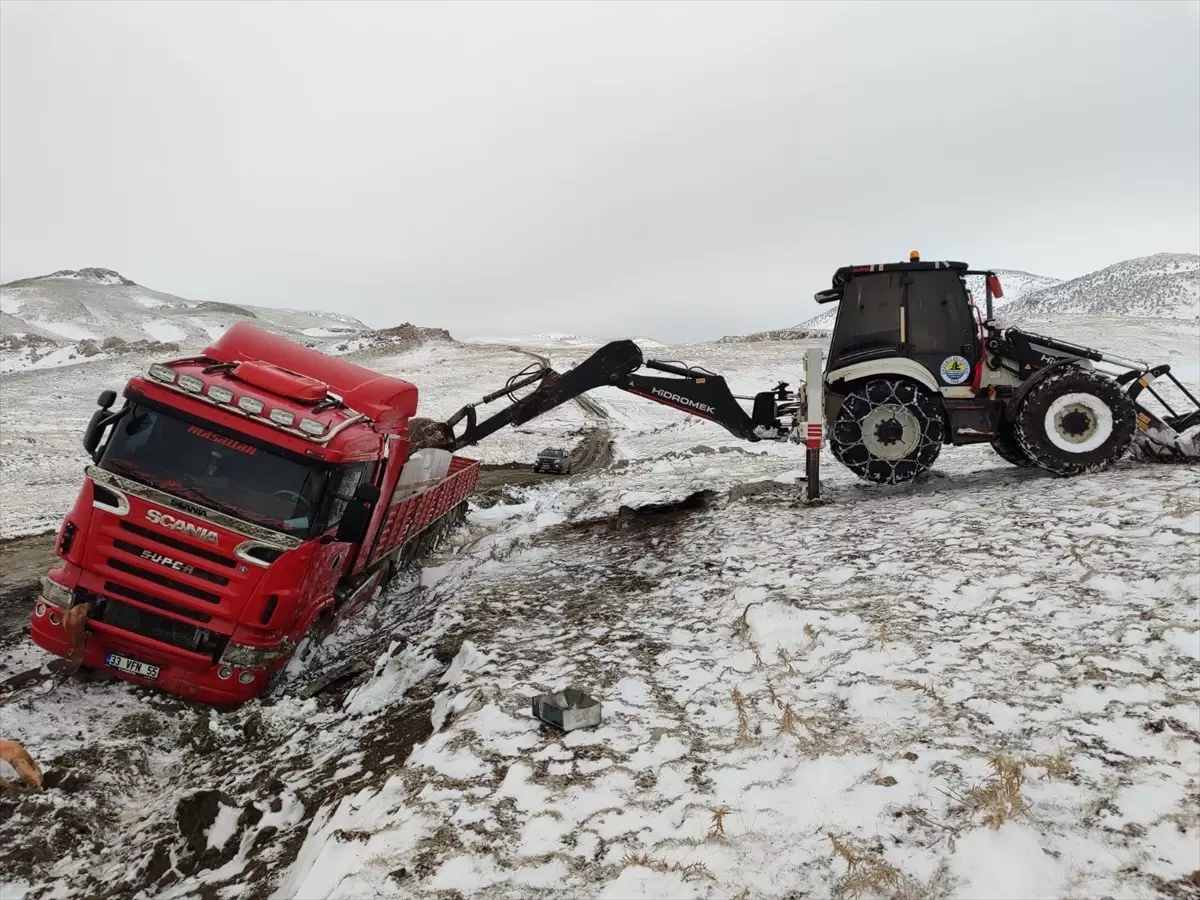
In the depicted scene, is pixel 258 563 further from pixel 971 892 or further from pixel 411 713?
pixel 971 892

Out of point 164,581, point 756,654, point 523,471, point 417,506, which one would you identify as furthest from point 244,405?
point 523,471

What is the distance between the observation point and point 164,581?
5918mm

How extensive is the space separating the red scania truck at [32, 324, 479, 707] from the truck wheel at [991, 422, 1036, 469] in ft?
26.8

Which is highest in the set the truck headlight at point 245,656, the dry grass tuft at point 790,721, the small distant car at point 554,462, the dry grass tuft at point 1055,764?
the dry grass tuft at point 1055,764

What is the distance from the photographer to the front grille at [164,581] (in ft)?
19.3

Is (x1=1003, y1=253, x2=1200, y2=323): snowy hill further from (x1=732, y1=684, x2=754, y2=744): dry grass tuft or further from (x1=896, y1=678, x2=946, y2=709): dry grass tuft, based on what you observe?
(x1=732, y1=684, x2=754, y2=744): dry grass tuft

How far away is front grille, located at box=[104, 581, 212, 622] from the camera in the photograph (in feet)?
19.3

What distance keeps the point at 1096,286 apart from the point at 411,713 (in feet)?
286

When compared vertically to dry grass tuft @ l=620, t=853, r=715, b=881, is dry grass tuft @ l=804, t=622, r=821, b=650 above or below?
above

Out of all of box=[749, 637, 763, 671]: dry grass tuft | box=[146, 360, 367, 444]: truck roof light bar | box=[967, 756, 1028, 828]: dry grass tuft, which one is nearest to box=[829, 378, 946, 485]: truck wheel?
box=[749, 637, 763, 671]: dry grass tuft

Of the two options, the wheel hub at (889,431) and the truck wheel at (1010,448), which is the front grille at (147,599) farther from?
the truck wheel at (1010,448)

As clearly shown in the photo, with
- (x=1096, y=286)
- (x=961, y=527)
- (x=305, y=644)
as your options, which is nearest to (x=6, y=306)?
(x=305, y=644)

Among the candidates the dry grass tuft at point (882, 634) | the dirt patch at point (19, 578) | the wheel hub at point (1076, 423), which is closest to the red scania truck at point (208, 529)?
the dirt patch at point (19, 578)

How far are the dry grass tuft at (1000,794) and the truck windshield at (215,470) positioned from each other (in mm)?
5531
